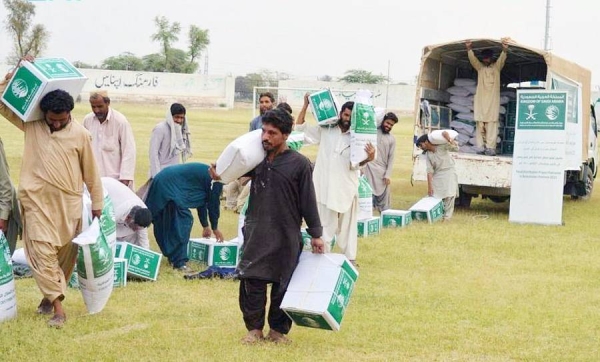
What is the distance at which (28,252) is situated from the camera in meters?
6.75

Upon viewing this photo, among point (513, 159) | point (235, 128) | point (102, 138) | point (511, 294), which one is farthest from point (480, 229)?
point (235, 128)

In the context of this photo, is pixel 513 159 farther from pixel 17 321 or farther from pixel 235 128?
pixel 235 128

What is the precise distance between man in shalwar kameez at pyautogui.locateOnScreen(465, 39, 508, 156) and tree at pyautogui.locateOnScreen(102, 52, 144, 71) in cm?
6689

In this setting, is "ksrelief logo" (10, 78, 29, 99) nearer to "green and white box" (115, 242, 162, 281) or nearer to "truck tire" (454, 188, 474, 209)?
"green and white box" (115, 242, 162, 281)

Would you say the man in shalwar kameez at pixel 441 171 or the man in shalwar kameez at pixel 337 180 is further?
the man in shalwar kameez at pixel 441 171

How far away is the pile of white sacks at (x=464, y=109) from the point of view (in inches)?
671

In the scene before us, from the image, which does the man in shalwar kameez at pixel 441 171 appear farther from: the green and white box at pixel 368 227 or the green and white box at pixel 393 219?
the green and white box at pixel 368 227

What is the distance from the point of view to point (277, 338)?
6520mm

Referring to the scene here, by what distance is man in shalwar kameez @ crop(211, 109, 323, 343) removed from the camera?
6.34 meters


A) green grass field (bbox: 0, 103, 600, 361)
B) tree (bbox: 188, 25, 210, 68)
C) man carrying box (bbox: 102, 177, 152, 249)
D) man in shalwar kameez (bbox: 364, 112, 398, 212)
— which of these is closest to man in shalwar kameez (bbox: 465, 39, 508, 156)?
man in shalwar kameez (bbox: 364, 112, 398, 212)

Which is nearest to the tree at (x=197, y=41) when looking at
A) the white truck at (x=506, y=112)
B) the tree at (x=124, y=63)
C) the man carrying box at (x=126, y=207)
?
the tree at (x=124, y=63)

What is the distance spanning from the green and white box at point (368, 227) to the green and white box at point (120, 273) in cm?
417

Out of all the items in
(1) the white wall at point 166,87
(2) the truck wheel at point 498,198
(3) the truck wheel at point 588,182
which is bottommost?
(2) the truck wheel at point 498,198

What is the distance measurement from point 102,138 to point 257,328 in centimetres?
424
